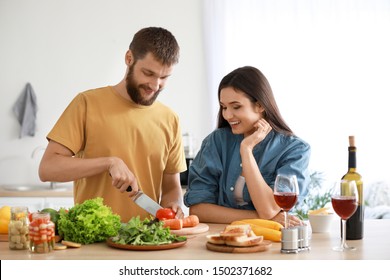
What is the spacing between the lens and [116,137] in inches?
120

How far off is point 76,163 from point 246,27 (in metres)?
3.43

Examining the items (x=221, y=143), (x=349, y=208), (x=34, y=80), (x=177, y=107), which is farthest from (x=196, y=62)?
(x=349, y=208)

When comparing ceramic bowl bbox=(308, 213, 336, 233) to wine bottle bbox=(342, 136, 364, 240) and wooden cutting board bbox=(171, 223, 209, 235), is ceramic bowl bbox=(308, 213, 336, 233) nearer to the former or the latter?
wine bottle bbox=(342, 136, 364, 240)

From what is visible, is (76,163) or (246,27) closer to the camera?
(76,163)

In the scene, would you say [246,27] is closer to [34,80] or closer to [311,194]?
[311,194]

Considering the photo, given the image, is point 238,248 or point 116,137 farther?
point 116,137

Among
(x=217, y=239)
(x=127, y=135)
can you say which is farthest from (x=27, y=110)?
(x=217, y=239)

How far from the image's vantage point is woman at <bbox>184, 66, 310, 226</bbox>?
290cm

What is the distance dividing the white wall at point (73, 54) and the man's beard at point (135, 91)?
9.34 ft

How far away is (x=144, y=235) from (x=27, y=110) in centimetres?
381

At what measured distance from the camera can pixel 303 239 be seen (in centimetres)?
225

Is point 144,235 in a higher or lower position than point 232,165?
lower

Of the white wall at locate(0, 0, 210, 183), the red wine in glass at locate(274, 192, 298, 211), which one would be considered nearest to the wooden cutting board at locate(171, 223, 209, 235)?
the red wine in glass at locate(274, 192, 298, 211)

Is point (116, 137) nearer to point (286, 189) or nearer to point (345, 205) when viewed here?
point (286, 189)
